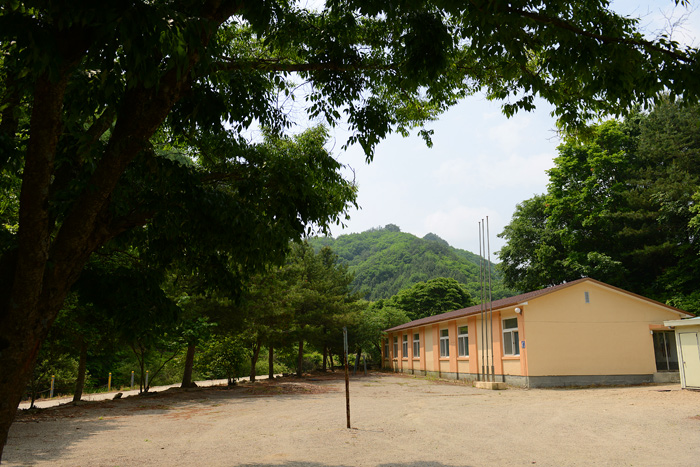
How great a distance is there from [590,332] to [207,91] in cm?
2062

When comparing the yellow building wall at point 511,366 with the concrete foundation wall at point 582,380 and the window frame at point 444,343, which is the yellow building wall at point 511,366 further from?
the window frame at point 444,343

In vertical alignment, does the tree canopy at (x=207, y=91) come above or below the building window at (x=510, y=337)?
above

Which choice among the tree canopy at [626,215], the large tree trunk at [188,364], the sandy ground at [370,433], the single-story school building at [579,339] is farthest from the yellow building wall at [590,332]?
the large tree trunk at [188,364]

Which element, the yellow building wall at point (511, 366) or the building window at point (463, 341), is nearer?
the yellow building wall at point (511, 366)

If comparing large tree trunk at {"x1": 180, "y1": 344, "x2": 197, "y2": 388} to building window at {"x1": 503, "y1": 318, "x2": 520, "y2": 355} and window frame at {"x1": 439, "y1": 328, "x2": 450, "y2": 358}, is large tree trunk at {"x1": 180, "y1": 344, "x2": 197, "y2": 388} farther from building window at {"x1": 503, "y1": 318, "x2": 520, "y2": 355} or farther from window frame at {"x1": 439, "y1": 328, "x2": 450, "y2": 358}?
window frame at {"x1": 439, "y1": 328, "x2": 450, "y2": 358}

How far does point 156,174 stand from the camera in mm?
5047

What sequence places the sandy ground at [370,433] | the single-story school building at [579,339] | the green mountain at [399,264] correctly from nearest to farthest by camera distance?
the sandy ground at [370,433] < the single-story school building at [579,339] < the green mountain at [399,264]

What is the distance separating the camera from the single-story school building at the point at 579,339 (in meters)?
20.3

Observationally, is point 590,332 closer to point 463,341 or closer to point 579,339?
point 579,339

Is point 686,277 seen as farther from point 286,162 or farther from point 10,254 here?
point 10,254

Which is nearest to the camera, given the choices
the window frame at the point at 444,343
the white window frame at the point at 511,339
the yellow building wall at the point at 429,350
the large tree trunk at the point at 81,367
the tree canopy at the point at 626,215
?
the large tree trunk at the point at 81,367

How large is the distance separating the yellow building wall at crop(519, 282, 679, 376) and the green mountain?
138 feet

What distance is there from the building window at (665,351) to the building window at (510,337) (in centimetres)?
645

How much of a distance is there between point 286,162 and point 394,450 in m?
4.65
